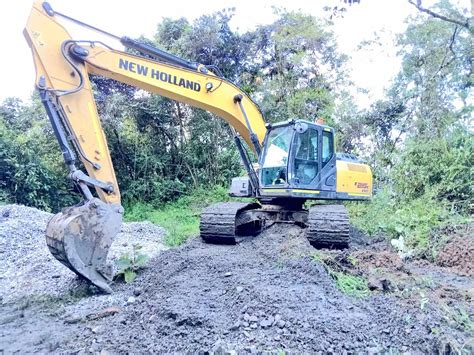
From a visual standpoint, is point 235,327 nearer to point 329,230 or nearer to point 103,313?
point 103,313

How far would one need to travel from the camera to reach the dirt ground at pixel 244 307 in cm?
300

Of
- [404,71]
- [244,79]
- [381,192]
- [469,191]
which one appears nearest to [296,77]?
[244,79]

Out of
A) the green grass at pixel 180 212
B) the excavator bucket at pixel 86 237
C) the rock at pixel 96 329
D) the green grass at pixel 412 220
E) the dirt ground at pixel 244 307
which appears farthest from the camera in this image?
the green grass at pixel 180 212

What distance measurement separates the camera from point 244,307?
3.48 metres

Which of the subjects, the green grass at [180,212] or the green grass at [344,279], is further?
the green grass at [180,212]

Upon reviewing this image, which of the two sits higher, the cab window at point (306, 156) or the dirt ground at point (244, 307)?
the cab window at point (306, 156)

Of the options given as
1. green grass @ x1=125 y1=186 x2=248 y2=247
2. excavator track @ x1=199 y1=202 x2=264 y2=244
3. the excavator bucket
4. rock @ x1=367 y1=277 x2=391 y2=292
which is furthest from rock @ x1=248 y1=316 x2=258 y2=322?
green grass @ x1=125 y1=186 x2=248 y2=247

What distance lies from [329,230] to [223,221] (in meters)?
1.56

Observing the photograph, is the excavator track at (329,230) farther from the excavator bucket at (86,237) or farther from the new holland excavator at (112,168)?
the excavator bucket at (86,237)

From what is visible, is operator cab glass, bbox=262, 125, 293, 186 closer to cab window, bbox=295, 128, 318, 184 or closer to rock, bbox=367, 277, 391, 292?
cab window, bbox=295, 128, 318, 184

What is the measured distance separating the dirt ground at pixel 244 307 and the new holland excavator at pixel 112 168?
54cm

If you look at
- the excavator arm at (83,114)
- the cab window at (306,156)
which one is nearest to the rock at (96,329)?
the excavator arm at (83,114)

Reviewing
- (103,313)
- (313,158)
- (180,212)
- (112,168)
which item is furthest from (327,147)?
(180,212)

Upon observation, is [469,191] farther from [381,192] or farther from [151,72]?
[151,72]
